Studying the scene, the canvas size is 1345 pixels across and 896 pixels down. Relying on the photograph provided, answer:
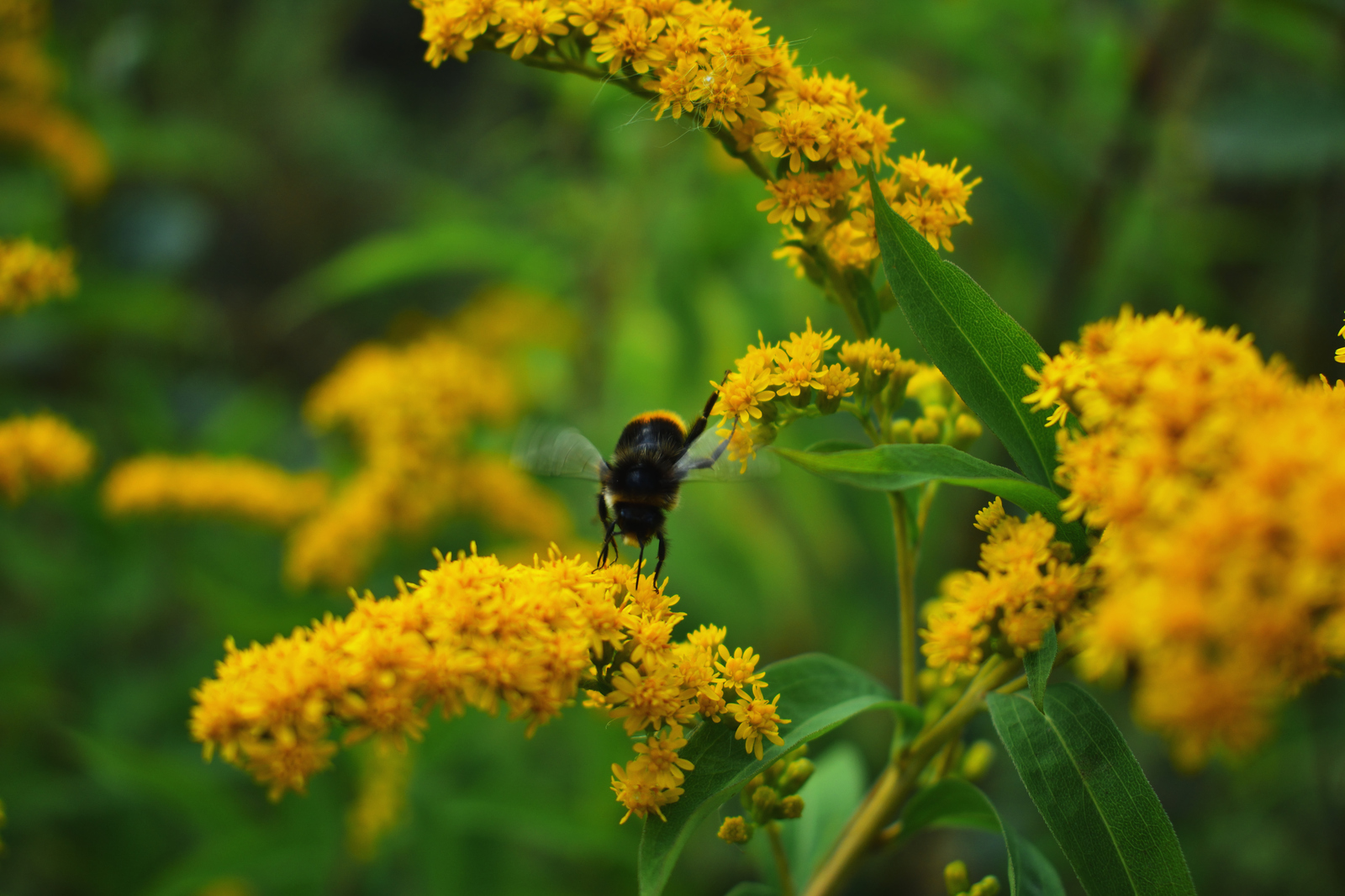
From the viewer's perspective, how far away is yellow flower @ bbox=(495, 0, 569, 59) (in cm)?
135

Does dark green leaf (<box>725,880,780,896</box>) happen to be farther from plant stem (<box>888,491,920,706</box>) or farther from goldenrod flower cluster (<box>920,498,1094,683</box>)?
goldenrod flower cluster (<box>920,498,1094,683</box>)

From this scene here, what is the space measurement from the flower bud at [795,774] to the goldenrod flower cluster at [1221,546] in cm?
56

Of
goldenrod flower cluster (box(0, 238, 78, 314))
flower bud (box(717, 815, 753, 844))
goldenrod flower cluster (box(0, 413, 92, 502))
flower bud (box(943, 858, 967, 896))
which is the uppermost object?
goldenrod flower cluster (box(0, 238, 78, 314))

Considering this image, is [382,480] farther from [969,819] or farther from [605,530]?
[969,819]

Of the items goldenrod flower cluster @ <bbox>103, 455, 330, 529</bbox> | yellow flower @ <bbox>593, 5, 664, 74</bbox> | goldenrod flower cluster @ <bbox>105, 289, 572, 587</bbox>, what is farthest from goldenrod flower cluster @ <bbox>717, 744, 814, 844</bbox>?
goldenrod flower cluster @ <bbox>103, 455, 330, 529</bbox>

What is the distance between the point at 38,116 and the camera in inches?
125

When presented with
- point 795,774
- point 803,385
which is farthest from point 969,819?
point 803,385

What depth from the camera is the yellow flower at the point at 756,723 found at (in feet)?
3.67

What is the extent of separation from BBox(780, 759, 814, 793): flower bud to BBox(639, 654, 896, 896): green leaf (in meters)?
0.10

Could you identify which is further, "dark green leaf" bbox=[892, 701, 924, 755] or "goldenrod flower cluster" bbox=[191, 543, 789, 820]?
"dark green leaf" bbox=[892, 701, 924, 755]

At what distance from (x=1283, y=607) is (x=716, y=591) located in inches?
114

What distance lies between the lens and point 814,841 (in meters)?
1.63

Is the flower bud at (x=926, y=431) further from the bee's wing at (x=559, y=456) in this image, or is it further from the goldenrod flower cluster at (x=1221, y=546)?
the bee's wing at (x=559, y=456)

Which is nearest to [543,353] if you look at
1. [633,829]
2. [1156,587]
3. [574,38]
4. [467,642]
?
[633,829]
